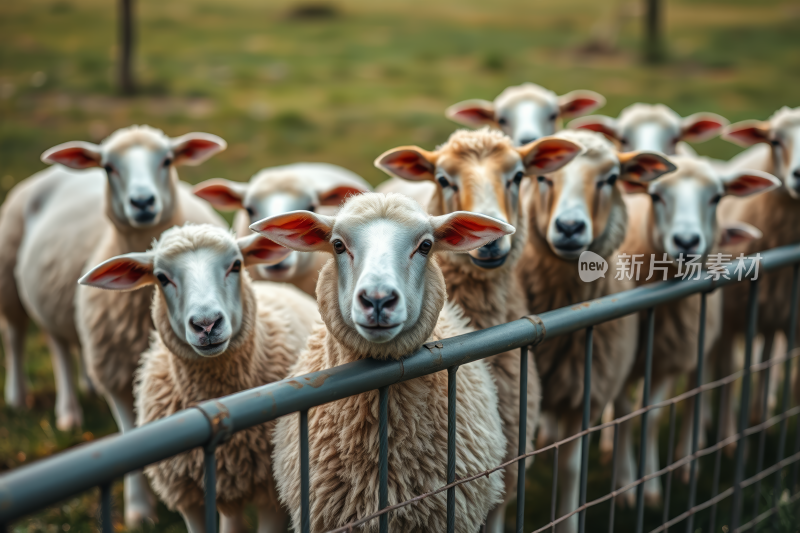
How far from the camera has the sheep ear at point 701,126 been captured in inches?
148

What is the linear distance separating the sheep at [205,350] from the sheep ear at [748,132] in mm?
2521

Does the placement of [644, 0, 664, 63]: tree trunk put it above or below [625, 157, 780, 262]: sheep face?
above

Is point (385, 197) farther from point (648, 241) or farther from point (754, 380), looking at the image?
point (754, 380)

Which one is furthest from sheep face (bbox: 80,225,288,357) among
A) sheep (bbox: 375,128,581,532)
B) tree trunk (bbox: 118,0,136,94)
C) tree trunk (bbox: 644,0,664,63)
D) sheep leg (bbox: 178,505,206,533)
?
tree trunk (bbox: 644,0,664,63)

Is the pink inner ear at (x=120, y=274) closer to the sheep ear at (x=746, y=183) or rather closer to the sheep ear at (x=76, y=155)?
the sheep ear at (x=76, y=155)

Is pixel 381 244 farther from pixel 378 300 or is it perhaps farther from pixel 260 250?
pixel 260 250

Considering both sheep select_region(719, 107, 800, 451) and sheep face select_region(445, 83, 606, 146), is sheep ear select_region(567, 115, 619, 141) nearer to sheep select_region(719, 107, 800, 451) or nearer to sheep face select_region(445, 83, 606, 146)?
sheep face select_region(445, 83, 606, 146)

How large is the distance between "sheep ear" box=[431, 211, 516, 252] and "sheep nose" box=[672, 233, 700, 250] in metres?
1.33

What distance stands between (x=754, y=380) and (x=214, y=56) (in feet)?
29.1

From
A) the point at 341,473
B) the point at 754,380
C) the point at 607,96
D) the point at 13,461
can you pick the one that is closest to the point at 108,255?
the point at 13,461

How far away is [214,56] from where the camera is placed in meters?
10.7

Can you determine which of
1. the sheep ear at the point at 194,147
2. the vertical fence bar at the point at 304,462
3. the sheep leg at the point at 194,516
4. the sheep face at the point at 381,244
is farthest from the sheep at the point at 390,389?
the sheep ear at the point at 194,147

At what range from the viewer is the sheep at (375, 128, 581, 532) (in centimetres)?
248

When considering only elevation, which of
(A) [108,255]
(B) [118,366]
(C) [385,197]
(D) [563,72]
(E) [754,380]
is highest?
(D) [563,72]
